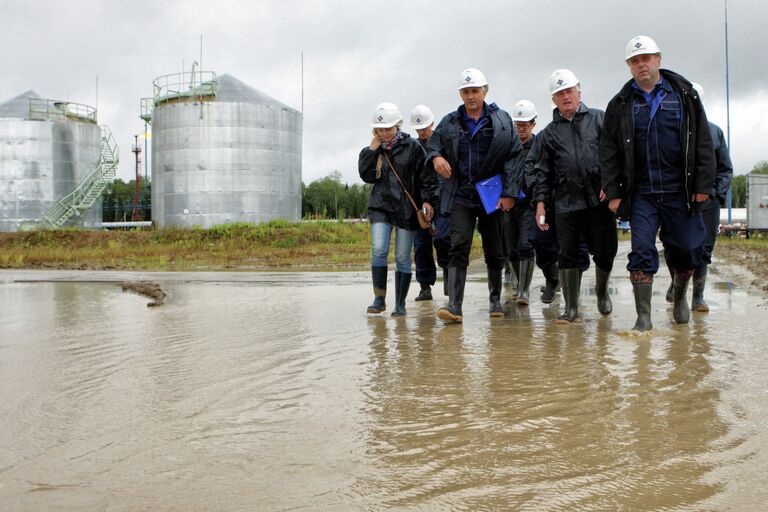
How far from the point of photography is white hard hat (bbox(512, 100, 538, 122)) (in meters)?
8.09

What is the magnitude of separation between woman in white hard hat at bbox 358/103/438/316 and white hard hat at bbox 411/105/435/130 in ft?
4.75

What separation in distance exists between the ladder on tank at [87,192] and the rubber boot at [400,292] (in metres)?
31.5

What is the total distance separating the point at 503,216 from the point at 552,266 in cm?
123

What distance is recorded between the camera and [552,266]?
767 centimetres

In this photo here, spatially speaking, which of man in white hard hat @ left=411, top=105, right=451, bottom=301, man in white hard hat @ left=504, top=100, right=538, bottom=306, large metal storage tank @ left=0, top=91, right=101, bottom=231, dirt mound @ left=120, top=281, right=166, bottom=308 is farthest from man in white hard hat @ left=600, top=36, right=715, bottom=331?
large metal storage tank @ left=0, top=91, right=101, bottom=231

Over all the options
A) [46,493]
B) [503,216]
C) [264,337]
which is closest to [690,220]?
[503,216]

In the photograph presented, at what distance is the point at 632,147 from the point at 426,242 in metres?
3.15

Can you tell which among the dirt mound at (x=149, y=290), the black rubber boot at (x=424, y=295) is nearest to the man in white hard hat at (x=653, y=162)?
the black rubber boot at (x=424, y=295)

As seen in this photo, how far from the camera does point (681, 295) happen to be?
5.64 m

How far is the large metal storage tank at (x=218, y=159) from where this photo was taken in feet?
102

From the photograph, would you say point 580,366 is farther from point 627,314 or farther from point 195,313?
point 195,313

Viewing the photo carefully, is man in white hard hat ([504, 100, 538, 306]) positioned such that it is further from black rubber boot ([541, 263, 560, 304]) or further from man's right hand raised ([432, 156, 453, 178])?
man's right hand raised ([432, 156, 453, 178])

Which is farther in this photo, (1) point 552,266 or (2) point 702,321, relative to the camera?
(1) point 552,266

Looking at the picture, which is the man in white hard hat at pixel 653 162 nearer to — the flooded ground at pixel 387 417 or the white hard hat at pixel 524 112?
the flooded ground at pixel 387 417
